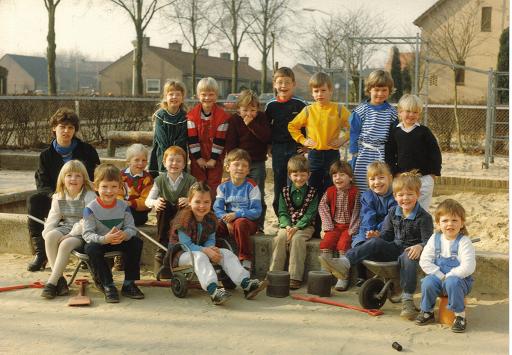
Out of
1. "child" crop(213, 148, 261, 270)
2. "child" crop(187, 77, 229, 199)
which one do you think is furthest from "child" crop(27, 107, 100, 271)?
"child" crop(213, 148, 261, 270)

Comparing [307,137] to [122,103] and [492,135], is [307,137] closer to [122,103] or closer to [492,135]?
[492,135]

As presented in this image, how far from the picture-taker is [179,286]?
205 inches

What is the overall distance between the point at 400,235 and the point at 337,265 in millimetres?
531

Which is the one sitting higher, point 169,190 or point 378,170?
point 378,170

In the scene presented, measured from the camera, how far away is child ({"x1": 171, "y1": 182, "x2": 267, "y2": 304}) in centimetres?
504

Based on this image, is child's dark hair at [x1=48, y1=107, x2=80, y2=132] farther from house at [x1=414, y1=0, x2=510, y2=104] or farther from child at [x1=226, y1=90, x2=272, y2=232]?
house at [x1=414, y1=0, x2=510, y2=104]

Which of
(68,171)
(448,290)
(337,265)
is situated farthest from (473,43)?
(448,290)

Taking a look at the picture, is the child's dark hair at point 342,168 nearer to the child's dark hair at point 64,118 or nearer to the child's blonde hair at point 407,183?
the child's blonde hair at point 407,183

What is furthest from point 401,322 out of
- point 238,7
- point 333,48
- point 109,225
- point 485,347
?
point 238,7

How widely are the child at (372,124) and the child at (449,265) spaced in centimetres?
129

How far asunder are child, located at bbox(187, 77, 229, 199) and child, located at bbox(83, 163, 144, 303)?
3.57 ft

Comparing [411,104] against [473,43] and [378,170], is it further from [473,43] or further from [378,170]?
[473,43]

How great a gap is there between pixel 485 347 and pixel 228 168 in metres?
2.67

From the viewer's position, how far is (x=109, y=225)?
539cm
